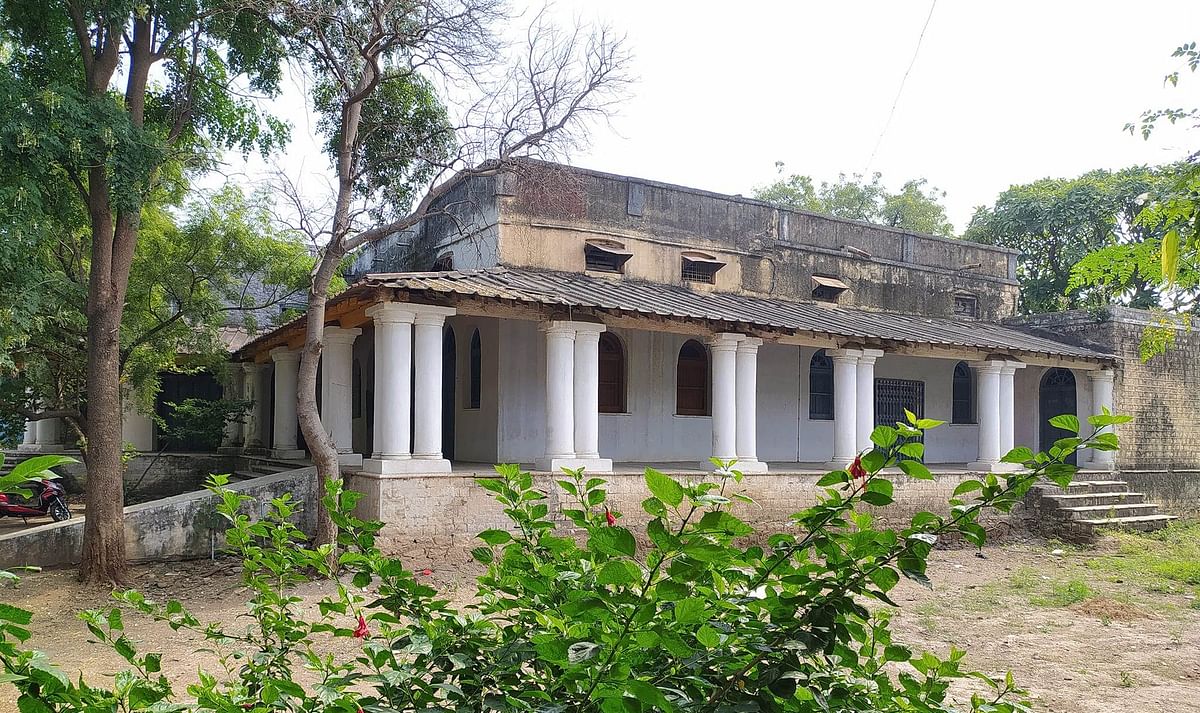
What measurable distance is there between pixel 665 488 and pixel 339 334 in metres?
12.2

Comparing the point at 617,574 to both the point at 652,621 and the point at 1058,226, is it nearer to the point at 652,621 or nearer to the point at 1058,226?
the point at 652,621

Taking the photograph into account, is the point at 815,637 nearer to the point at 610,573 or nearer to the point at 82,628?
the point at 610,573

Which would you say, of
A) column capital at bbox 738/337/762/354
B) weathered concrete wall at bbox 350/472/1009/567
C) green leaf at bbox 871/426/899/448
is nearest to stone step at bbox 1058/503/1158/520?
weathered concrete wall at bbox 350/472/1009/567

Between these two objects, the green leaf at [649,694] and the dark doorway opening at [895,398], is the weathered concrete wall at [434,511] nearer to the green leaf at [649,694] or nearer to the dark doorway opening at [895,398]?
the dark doorway opening at [895,398]

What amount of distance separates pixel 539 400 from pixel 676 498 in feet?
41.8

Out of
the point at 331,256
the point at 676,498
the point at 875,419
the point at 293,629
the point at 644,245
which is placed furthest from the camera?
the point at 875,419

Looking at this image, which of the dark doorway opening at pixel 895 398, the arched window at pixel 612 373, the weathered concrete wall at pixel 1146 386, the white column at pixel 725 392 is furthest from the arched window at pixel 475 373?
the weathered concrete wall at pixel 1146 386

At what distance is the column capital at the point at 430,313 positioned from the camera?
10922mm

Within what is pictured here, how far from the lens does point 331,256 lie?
1077 cm

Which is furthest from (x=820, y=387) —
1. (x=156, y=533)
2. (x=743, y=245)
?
(x=156, y=533)

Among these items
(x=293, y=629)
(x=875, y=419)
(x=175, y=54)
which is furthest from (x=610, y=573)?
(x=875, y=419)

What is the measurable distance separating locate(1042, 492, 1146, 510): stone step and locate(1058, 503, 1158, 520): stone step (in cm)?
11

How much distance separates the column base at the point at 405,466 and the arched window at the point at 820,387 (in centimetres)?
843

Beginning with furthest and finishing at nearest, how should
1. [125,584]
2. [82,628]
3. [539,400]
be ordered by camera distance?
[539,400] → [125,584] → [82,628]
